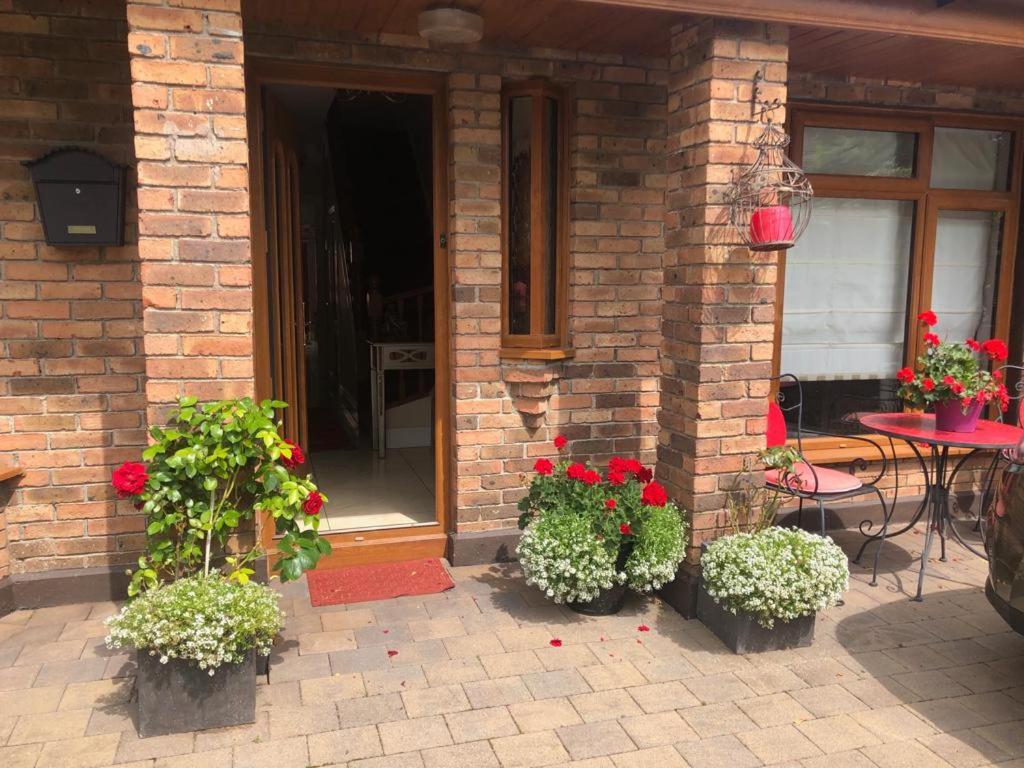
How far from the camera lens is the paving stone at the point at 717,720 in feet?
9.20

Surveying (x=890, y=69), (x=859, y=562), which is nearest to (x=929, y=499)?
(x=859, y=562)

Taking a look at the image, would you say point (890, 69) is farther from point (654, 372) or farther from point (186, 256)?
point (186, 256)

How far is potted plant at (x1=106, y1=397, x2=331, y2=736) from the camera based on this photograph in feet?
8.58

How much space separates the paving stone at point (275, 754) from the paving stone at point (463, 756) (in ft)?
1.28

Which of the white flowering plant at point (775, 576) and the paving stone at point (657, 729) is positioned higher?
the white flowering plant at point (775, 576)

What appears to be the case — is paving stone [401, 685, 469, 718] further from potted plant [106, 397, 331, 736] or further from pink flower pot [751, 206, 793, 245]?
pink flower pot [751, 206, 793, 245]

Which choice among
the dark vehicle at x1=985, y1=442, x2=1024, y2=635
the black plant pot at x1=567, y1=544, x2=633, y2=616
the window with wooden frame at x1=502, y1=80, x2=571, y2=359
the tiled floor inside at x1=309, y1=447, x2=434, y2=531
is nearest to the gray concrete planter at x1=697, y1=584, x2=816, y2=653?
the black plant pot at x1=567, y1=544, x2=633, y2=616

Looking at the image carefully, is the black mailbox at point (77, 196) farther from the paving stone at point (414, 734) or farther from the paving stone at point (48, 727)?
the paving stone at point (414, 734)

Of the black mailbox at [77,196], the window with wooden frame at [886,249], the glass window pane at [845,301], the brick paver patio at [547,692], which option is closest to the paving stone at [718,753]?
the brick paver patio at [547,692]

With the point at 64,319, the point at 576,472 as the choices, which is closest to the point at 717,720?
the point at 576,472

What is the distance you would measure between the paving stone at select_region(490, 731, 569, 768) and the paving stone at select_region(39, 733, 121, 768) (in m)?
1.27

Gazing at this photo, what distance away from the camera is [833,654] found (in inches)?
133

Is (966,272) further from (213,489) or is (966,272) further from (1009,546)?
(213,489)

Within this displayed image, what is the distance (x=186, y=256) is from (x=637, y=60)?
2586mm
